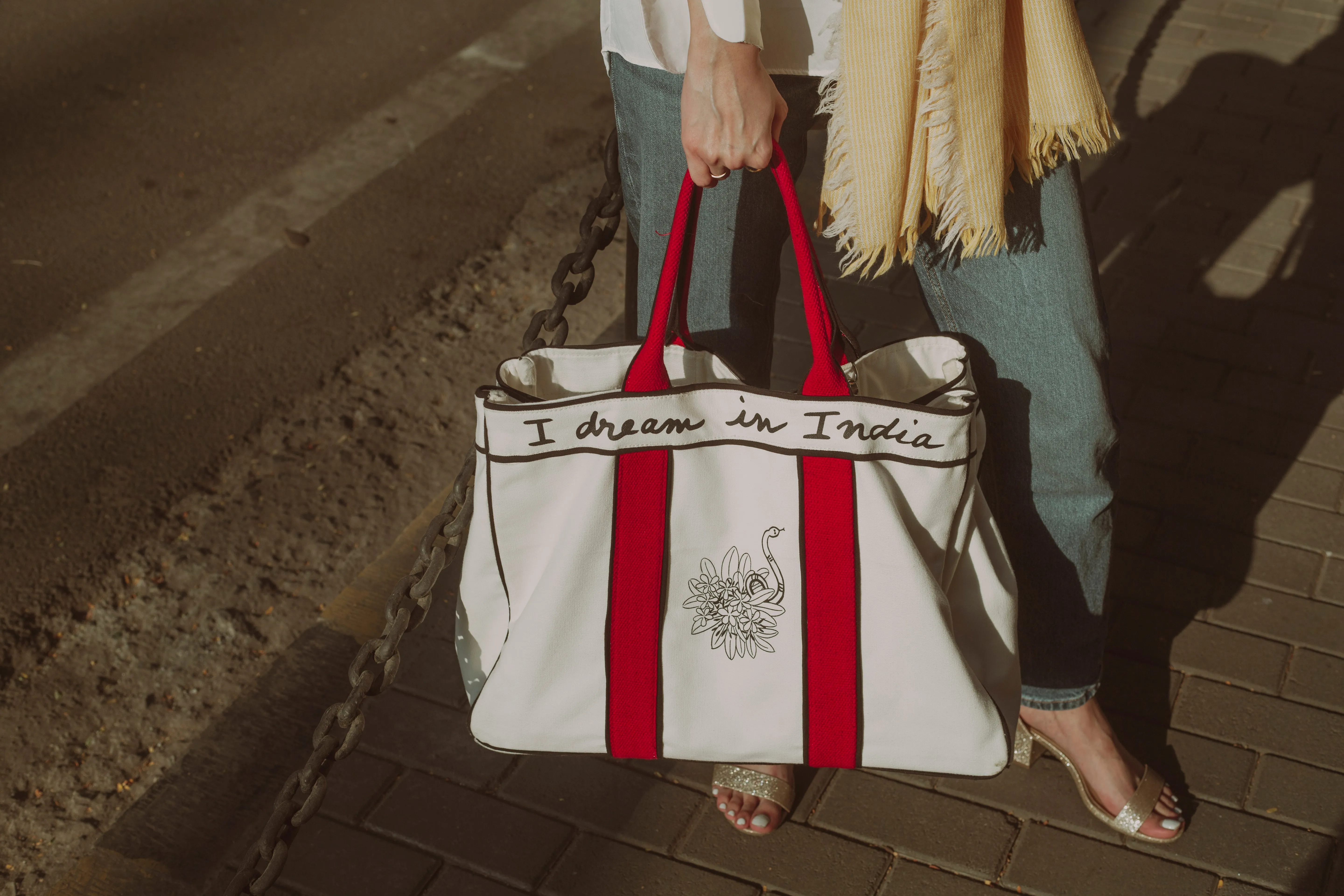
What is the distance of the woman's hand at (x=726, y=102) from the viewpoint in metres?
1.43

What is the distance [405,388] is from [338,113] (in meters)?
1.97

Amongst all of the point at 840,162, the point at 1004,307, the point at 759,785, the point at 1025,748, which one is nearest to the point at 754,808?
the point at 759,785

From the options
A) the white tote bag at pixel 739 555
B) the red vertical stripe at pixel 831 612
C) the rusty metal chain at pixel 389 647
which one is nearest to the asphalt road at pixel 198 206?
the rusty metal chain at pixel 389 647

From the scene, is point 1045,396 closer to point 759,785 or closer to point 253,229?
point 759,785

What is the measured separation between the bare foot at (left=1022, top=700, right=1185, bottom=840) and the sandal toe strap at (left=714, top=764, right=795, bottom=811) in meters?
0.47

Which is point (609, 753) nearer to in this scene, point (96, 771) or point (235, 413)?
point (96, 771)

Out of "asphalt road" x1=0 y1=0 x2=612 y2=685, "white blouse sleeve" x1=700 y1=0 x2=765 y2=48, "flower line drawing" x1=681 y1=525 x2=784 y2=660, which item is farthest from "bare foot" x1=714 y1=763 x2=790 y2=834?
"asphalt road" x1=0 y1=0 x2=612 y2=685

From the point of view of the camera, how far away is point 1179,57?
4.82 meters

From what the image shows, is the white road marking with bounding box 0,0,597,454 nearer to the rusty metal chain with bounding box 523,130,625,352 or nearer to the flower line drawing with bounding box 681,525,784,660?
the rusty metal chain with bounding box 523,130,625,352

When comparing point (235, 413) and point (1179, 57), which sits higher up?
point (1179, 57)

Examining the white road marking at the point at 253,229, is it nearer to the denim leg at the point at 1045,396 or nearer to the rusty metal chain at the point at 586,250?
the rusty metal chain at the point at 586,250

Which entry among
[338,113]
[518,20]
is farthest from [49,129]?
[518,20]

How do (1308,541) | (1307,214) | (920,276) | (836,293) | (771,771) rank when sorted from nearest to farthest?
(920,276) → (771,771) → (1308,541) → (836,293) → (1307,214)

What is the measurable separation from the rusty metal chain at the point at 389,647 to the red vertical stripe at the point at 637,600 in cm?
28
